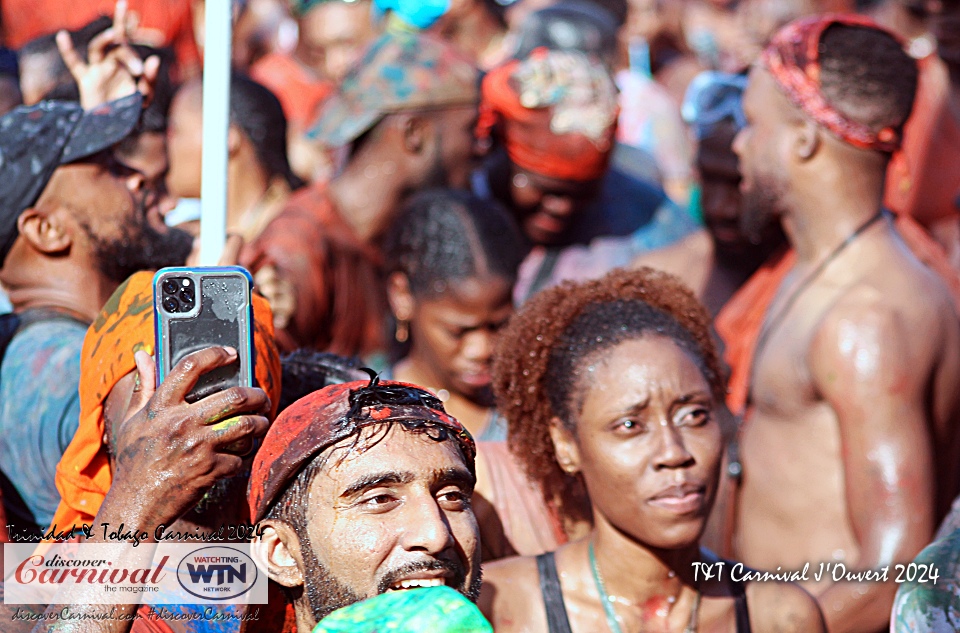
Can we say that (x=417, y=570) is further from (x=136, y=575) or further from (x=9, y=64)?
(x=9, y=64)

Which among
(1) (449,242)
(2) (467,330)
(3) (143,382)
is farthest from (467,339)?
(3) (143,382)

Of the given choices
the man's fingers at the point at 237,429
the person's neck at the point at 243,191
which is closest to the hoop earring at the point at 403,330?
the person's neck at the point at 243,191

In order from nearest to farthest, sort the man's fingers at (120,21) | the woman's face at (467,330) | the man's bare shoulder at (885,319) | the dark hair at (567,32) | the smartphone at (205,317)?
the smartphone at (205,317) < the man's bare shoulder at (885,319) < the man's fingers at (120,21) < the woman's face at (467,330) < the dark hair at (567,32)

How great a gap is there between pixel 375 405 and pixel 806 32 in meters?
2.72

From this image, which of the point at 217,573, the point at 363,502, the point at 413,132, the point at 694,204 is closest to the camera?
the point at 363,502

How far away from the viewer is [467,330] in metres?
4.24

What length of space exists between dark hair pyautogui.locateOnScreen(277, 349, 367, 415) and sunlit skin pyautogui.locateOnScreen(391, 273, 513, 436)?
119 centimetres

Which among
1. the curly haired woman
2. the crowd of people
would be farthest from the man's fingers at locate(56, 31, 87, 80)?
the curly haired woman

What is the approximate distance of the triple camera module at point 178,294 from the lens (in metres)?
2.12

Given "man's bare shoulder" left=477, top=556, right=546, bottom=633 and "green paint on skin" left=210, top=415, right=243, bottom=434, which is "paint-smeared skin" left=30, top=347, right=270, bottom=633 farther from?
"man's bare shoulder" left=477, top=556, right=546, bottom=633

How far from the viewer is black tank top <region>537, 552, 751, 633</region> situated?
279 centimetres

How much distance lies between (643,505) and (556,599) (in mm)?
316

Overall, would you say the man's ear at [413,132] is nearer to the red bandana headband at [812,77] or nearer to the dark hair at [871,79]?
the red bandana headband at [812,77]

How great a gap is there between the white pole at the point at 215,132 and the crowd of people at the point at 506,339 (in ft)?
0.62
